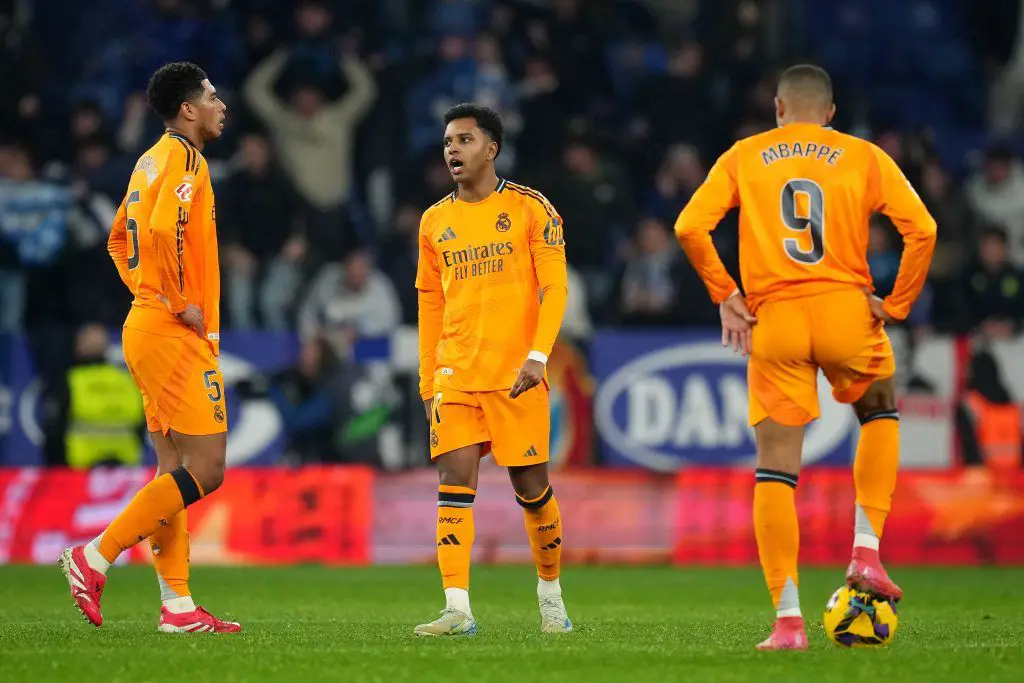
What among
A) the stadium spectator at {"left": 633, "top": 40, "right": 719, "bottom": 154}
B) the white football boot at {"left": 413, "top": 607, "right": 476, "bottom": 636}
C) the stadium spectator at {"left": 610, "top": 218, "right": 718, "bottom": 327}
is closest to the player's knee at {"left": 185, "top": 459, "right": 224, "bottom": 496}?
the white football boot at {"left": 413, "top": 607, "right": 476, "bottom": 636}

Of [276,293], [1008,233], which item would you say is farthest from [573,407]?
[1008,233]

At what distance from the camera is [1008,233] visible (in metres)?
17.9

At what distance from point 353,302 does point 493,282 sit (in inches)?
322

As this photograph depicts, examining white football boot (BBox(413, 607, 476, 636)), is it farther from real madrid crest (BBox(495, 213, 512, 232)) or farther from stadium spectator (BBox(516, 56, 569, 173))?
stadium spectator (BBox(516, 56, 569, 173))

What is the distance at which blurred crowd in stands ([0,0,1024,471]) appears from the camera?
16.5 metres

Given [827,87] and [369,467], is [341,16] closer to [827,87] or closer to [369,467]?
[369,467]

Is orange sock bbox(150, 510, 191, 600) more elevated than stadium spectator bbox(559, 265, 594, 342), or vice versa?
stadium spectator bbox(559, 265, 594, 342)

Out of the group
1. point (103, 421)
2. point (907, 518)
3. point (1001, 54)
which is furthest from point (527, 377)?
point (1001, 54)

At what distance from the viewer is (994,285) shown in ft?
55.0

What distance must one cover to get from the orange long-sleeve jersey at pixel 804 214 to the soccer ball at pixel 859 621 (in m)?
1.27

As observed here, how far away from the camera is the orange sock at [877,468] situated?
7.77m

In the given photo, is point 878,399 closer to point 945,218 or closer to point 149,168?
point 149,168

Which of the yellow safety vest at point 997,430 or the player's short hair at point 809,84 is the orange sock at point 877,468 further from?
the yellow safety vest at point 997,430

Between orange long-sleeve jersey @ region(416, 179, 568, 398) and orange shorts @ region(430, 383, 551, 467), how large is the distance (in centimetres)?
7
